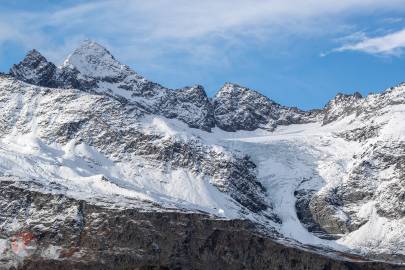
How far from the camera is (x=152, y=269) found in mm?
181500
